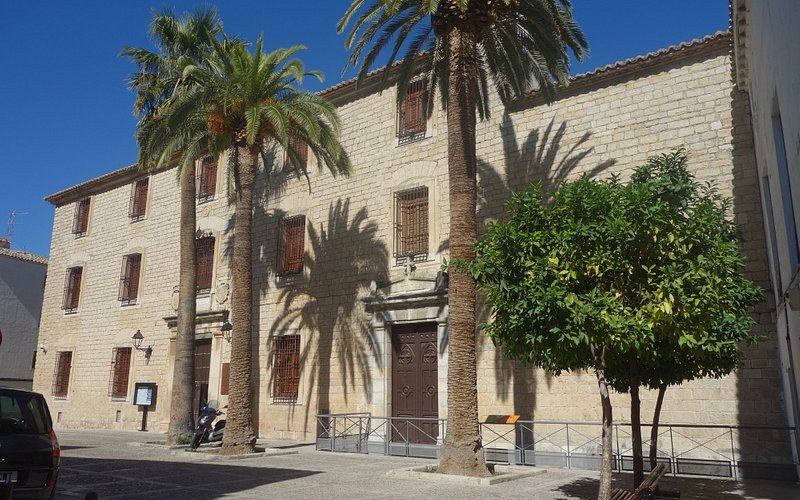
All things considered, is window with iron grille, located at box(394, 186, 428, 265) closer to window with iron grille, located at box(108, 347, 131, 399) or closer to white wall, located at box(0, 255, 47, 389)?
window with iron grille, located at box(108, 347, 131, 399)

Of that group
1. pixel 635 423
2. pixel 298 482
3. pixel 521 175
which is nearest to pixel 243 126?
pixel 521 175

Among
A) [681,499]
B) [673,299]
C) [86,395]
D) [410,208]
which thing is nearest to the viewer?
[673,299]

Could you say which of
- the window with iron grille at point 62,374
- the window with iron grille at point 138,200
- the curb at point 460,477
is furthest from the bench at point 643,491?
the window with iron grille at point 62,374

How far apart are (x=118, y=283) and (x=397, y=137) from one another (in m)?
12.7

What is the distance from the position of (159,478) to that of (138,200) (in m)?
15.9

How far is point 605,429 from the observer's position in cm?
682

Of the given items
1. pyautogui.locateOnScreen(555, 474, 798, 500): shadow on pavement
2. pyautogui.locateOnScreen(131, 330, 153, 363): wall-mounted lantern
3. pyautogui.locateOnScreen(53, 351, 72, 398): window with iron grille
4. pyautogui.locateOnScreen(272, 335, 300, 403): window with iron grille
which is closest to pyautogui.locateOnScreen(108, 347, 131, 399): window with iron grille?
pyautogui.locateOnScreen(131, 330, 153, 363): wall-mounted lantern

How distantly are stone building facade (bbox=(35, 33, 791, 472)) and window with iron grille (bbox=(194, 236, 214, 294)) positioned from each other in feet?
1.26

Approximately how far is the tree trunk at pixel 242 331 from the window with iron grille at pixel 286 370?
142 inches

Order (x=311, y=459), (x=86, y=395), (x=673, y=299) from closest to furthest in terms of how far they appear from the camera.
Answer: (x=673, y=299)
(x=311, y=459)
(x=86, y=395)

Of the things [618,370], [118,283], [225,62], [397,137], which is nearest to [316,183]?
[397,137]

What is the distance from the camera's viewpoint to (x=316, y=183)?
1802cm

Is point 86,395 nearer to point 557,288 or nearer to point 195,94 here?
point 195,94

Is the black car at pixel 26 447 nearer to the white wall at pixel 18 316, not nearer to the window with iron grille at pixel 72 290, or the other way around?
the window with iron grille at pixel 72 290
